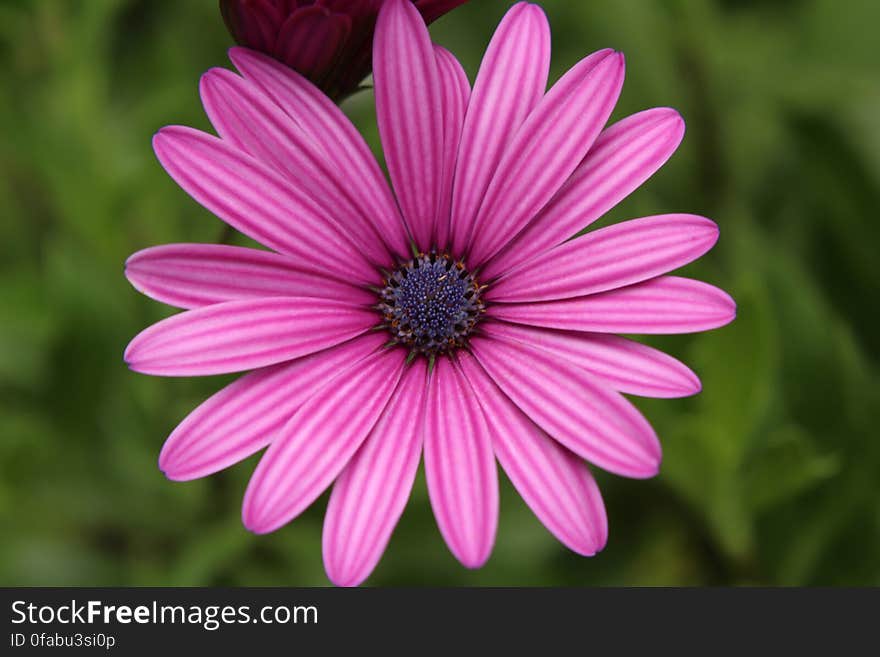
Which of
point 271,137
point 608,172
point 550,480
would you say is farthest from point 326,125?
point 550,480

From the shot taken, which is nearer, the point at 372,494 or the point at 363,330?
the point at 372,494

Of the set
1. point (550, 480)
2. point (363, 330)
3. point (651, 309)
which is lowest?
point (550, 480)

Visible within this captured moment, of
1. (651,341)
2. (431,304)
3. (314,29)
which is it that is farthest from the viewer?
(651,341)

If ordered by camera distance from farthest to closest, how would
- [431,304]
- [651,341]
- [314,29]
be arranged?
[651,341]
[431,304]
[314,29]

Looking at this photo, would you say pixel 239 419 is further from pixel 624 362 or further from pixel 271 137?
pixel 624 362

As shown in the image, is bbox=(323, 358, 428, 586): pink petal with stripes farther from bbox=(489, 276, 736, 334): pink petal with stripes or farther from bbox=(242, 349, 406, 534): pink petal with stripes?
bbox=(489, 276, 736, 334): pink petal with stripes

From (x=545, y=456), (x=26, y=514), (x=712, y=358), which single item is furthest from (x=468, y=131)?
→ (x=26, y=514)

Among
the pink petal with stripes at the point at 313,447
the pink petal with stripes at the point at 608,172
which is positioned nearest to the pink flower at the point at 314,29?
the pink petal with stripes at the point at 608,172
